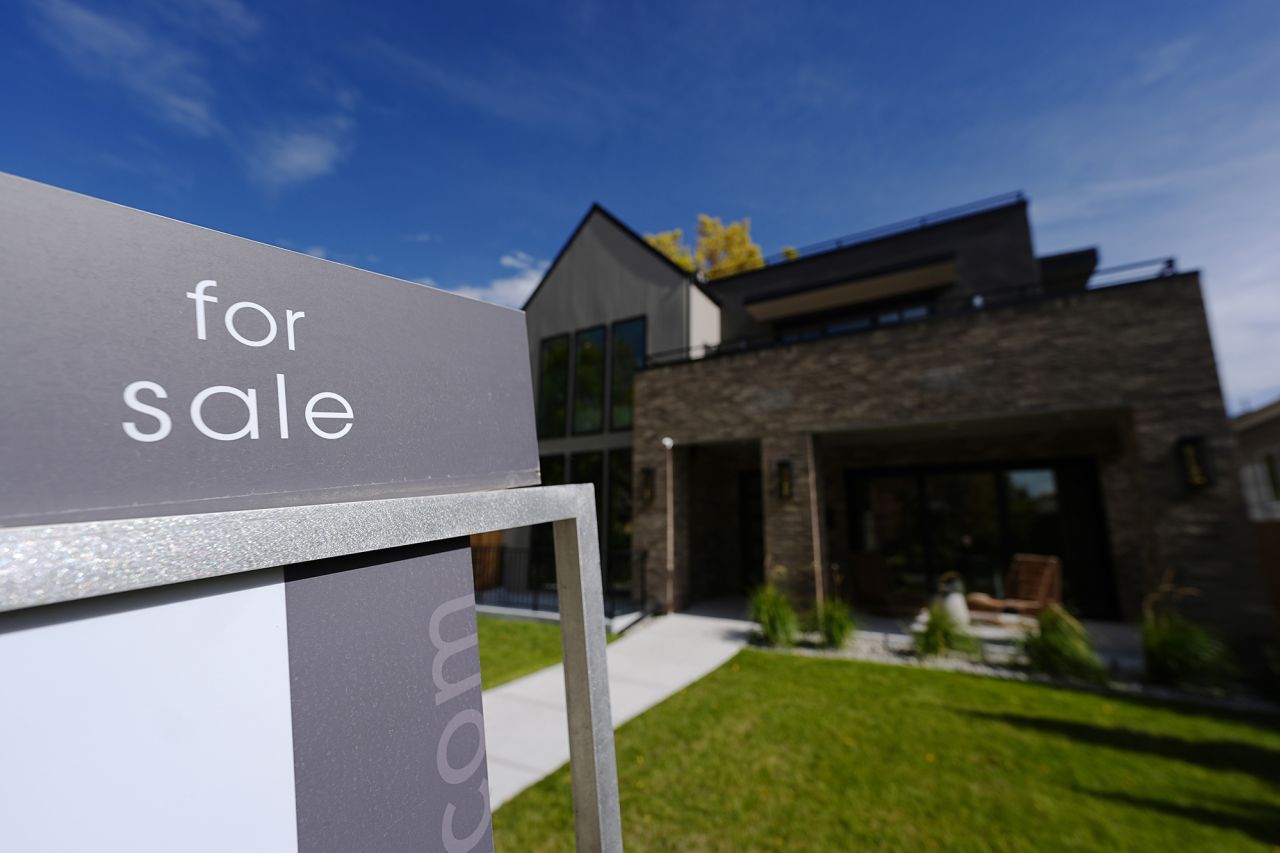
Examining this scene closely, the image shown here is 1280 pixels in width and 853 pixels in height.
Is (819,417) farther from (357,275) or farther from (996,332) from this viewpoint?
(357,275)

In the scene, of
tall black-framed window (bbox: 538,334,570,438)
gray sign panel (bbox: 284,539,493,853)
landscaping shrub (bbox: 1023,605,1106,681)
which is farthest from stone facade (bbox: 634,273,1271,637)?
gray sign panel (bbox: 284,539,493,853)

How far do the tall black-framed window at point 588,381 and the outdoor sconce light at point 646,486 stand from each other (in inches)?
107

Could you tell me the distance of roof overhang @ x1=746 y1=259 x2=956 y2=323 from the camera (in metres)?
12.4

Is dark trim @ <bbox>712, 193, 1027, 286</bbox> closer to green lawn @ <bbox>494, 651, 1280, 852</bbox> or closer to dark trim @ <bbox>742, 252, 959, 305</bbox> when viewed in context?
dark trim @ <bbox>742, 252, 959, 305</bbox>

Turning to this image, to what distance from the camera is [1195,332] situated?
23.5 ft

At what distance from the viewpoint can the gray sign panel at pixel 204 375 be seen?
2.39ft

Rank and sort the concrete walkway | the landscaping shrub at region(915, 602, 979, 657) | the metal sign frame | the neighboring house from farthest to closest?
the neighboring house
the landscaping shrub at region(915, 602, 979, 657)
the concrete walkway
the metal sign frame

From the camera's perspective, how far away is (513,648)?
793cm

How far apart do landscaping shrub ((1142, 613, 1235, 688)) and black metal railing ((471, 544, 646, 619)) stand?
747 centimetres

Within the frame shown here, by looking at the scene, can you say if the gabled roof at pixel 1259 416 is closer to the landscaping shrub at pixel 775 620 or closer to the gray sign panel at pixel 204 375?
the landscaping shrub at pixel 775 620

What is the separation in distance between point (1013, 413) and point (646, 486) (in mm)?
6675

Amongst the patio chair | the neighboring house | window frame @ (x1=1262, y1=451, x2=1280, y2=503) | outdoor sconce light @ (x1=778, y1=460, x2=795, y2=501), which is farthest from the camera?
window frame @ (x1=1262, y1=451, x2=1280, y2=503)

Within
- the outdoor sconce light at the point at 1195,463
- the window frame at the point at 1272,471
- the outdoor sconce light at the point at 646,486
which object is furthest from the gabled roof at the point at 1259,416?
the outdoor sconce light at the point at 646,486

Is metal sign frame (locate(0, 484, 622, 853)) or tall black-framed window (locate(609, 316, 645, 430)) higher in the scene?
tall black-framed window (locate(609, 316, 645, 430))
